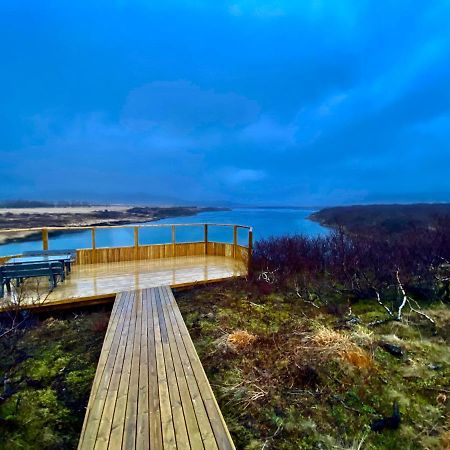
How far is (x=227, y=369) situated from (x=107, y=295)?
3.34 m

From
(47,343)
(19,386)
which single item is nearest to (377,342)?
(19,386)

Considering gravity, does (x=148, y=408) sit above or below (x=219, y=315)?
above

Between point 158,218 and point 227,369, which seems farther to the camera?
point 158,218

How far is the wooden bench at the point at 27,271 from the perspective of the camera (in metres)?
5.66

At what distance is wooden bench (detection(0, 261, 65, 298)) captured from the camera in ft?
18.6

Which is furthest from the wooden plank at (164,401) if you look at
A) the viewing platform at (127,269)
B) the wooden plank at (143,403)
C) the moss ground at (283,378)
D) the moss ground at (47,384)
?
the viewing platform at (127,269)

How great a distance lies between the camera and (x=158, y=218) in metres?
85.7

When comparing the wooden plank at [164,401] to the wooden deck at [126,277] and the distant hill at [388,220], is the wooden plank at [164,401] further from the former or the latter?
the distant hill at [388,220]

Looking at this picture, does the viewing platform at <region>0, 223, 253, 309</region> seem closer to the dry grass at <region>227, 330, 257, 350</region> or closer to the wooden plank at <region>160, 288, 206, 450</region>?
the wooden plank at <region>160, 288, 206, 450</region>

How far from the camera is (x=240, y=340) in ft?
13.6

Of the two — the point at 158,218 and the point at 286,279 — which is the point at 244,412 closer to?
the point at 286,279

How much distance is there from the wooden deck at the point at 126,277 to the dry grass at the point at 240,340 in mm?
2651

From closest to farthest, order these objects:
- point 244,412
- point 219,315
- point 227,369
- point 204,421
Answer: point 204,421 < point 244,412 < point 227,369 < point 219,315

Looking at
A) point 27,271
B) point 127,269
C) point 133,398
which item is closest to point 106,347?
point 133,398
